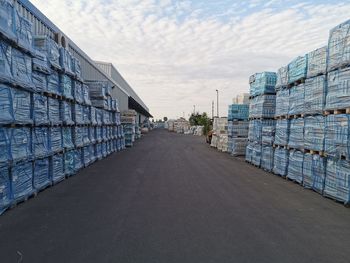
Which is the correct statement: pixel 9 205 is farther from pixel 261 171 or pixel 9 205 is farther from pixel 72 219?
pixel 261 171

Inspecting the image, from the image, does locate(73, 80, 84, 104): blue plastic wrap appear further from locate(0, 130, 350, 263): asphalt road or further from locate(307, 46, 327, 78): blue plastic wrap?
locate(307, 46, 327, 78): blue plastic wrap

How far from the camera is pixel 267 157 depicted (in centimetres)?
1222

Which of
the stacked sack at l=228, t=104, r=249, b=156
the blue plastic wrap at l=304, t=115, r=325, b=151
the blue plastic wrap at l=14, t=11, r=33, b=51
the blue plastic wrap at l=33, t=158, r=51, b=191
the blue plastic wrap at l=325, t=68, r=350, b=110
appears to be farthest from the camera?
the stacked sack at l=228, t=104, r=249, b=156

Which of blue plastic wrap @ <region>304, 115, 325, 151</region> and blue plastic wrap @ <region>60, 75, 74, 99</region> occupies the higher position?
blue plastic wrap @ <region>60, 75, 74, 99</region>

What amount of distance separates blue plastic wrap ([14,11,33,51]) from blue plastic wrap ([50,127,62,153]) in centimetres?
254

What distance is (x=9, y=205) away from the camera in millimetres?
6285

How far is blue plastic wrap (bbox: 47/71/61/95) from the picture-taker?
29.2 ft

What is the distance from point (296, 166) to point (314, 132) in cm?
140

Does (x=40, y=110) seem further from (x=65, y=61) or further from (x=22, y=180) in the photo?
(x=65, y=61)

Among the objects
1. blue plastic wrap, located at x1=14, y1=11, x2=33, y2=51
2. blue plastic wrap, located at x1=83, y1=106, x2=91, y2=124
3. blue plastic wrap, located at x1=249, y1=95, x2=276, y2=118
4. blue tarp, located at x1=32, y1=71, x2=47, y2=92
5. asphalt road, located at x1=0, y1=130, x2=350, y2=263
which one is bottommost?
asphalt road, located at x1=0, y1=130, x2=350, y2=263

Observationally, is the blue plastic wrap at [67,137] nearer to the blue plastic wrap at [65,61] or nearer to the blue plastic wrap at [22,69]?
the blue plastic wrap at [65,61]

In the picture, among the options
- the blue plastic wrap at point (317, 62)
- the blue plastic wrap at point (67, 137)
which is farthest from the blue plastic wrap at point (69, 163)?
the blue plastic wrap at point (317, 62)

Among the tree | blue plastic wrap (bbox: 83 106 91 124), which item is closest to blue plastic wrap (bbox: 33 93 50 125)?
blue plastic wrap (bbox: 83 106 91 124)

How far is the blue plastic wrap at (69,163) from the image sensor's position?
10.0 metres
